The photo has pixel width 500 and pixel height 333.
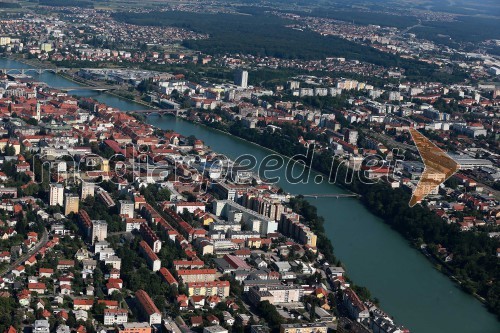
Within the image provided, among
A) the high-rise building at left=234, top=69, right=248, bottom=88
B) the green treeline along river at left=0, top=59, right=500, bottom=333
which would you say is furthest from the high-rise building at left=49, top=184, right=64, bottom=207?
the high-rise building at left=234, top=69, right=248, bottom=88

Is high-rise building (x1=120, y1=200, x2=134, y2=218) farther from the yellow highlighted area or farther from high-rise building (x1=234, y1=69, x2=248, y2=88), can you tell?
high-rise building (x1=234, y1=69, x2=248, y2=88)

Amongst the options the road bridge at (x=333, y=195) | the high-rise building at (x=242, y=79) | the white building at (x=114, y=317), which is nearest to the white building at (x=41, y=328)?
the white building at (x=114, y=317)

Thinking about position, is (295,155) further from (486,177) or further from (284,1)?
(284,1)

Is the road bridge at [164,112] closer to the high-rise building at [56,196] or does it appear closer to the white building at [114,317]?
the high-rise building at [56,196]

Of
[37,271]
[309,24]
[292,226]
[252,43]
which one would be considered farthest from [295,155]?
[309,24]

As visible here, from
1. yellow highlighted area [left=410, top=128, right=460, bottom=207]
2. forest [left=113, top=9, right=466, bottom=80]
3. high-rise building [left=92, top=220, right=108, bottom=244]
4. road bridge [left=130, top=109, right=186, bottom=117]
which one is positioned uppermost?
yellow highlighted area [left=410, top=128, right=460, bottom=207]
